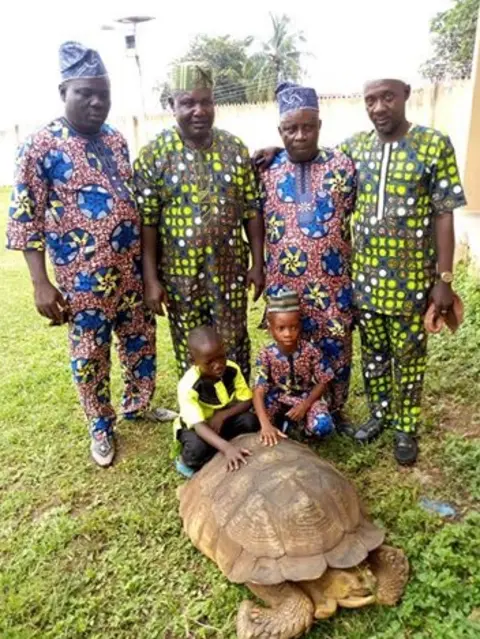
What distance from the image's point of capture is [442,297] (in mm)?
2916

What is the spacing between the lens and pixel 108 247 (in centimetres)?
303

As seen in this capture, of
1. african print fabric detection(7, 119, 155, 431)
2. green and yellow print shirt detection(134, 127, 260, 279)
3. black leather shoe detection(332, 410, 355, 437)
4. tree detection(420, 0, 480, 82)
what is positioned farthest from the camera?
tree detection(420, 0, 480, 82)

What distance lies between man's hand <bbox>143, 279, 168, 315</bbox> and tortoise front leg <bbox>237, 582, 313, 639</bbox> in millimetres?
1557

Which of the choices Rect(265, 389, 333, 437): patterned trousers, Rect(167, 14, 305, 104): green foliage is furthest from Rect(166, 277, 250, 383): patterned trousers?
Rect(167, 14, 305, 104): green foliage

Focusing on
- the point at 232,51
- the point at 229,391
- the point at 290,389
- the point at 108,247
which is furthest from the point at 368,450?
the point at 232,51

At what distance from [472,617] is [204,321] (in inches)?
77.1

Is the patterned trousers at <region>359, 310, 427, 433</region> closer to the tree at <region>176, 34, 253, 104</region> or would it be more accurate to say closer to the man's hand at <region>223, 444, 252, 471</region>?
the man's hand at <region>223, 444, 252, 471</region>

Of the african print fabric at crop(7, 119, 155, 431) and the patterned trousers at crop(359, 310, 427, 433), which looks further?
the patterned trousers at crop(359, 310, 427, 433)

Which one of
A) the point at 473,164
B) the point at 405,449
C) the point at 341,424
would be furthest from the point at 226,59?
the point at 405,449

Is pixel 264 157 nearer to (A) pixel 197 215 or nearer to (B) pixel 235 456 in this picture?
(A) pixel 197 215

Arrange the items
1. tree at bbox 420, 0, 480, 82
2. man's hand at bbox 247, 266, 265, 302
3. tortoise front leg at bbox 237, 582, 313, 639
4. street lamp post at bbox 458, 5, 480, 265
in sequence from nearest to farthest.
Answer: tortoise front leg at bbox 237, 582, 313, 639 < man's hand at bbox 247, 266, 265, 302 < street lamp post at bbox 458, 5, 480, 265 < tree at bbox 420, 0, 480, 82

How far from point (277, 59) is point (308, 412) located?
1439 inches

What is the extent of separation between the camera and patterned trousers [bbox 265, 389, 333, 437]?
10.5 ft

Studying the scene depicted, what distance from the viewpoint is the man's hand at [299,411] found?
321 centimetres
